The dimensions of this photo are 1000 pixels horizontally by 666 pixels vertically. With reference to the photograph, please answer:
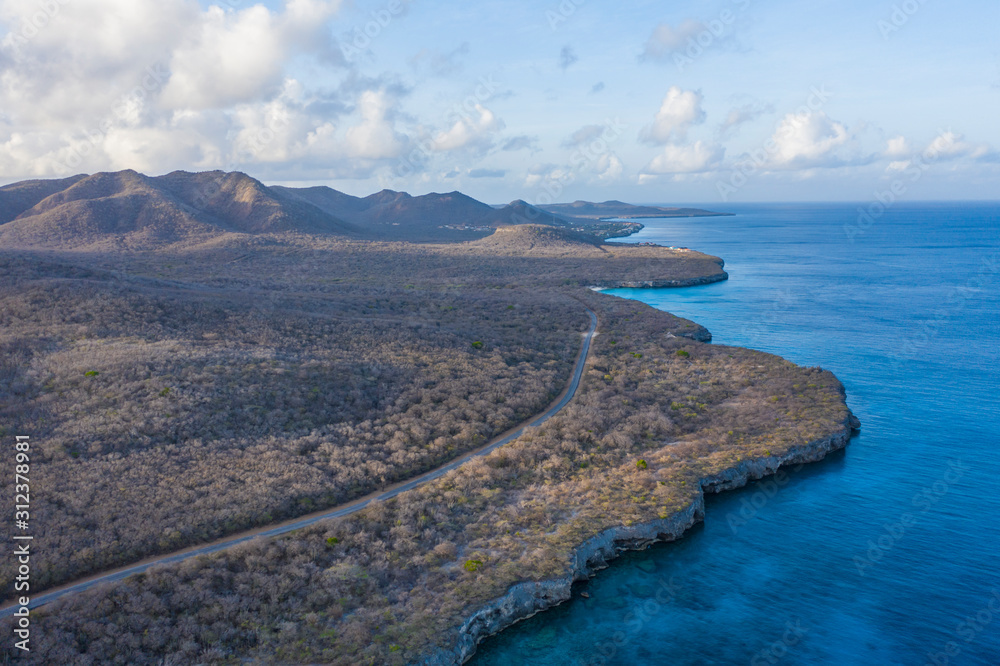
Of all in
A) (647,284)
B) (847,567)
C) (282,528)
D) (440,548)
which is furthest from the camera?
(647,284)

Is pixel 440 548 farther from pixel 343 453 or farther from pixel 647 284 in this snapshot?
pixel 647 284

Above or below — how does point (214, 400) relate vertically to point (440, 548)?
above

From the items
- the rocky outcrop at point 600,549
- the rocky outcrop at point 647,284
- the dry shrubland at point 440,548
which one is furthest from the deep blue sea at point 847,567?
the rocky outcrop at point 647,284

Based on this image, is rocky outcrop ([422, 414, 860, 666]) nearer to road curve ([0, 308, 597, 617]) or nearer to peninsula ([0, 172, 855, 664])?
peninsula ([0, 172, 855, 664])

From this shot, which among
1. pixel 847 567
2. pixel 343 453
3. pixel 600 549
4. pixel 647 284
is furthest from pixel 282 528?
pixel 647 284

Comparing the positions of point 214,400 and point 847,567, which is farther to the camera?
point 214,400

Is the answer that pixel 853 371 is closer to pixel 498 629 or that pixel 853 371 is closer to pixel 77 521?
pixel 498 629

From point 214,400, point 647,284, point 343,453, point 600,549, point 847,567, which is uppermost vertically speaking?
point 214,400

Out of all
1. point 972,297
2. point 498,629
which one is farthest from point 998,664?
point 972,297

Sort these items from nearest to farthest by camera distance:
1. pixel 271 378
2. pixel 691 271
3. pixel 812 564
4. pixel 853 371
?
pixel 812 564 → pixel 271 378 → pixel 853 371 → pixel 691 271
